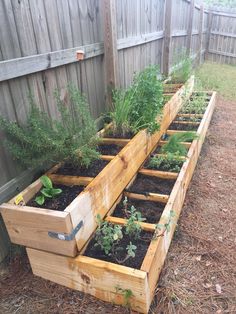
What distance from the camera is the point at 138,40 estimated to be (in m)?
4.58

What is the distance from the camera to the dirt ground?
2.08 metres

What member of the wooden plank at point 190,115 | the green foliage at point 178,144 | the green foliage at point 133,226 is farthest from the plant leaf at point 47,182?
the wooden plank at point 190,115

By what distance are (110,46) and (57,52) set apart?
3.04 feet

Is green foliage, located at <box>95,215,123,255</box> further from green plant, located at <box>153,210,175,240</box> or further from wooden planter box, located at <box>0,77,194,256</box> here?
green plant, located at <box>153,210,175,240</box>

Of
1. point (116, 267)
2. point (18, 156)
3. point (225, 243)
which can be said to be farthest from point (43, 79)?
point (225, 243)

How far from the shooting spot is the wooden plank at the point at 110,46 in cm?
314

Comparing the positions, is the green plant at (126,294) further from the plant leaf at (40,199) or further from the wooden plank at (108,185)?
the plant leaf at (40,199)

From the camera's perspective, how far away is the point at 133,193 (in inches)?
112

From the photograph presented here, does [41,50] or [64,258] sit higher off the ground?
[41,50]

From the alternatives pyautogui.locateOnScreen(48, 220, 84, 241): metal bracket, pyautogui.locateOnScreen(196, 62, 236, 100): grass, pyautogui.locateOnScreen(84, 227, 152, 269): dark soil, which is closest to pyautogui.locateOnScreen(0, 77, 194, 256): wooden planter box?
pyautogui.locateOnScreen(48, 220, 84, 241): metal bracket

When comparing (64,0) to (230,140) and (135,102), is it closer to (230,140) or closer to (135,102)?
(135,102)

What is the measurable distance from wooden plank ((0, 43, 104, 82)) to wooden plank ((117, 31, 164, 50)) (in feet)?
3.10

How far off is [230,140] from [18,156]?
144 inches

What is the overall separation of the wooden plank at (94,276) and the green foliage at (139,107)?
5.19ft
